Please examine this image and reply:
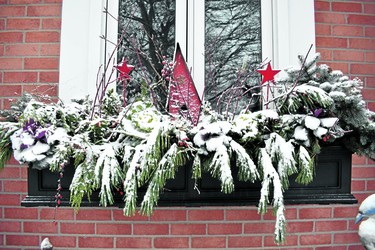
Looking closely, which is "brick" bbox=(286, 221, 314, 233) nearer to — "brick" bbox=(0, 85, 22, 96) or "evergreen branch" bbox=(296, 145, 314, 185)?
"evergreen branch" bbox=(296, 145, 314, 185)

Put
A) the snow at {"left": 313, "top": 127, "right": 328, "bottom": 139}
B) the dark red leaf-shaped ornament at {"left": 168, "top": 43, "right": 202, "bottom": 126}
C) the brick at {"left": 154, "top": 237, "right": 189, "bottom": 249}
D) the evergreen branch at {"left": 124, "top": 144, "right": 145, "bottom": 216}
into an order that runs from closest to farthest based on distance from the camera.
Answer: the evergreen branch at {"left": 124, "top": 144, "right": 145, "bottom": 216} → the snow at {"left": 313, "top": 127, "right": 328, "bottom": 139} → the dark red leaf-shaped ornament at {"left": 168, "top": 43, "right": 202, "bottom": 126} → the brick at {"left": 154, "top": 237, "right": 189, "bottom": 249}

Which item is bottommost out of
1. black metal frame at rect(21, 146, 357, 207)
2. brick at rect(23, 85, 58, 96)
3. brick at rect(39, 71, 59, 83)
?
black metal frame at rect(21, 146, 357, 207)

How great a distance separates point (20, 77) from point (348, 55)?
171 cm

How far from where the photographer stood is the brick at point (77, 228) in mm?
1712

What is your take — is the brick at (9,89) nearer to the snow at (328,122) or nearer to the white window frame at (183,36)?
the white window frame at (183,36)

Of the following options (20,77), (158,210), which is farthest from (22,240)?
(20,77)

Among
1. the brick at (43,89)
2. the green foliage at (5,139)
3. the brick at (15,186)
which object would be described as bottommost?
the brick at (15,186)

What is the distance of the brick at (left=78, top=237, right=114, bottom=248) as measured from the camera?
1.71 m

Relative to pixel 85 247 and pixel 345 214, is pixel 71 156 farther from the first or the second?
pixel 345 214

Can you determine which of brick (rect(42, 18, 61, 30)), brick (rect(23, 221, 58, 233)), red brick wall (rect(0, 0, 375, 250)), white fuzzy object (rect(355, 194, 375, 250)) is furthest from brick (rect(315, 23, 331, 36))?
brick (rect(23, 221, 58, 233))

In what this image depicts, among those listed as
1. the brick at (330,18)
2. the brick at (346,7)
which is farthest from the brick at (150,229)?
the brick at (346,7)

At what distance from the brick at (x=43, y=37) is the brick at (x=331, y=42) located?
135 centimetres

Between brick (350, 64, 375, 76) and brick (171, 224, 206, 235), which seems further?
brick (350, 64, 375, 76)

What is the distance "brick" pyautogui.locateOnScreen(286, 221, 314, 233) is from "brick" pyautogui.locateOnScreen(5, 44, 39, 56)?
5.11 feet
